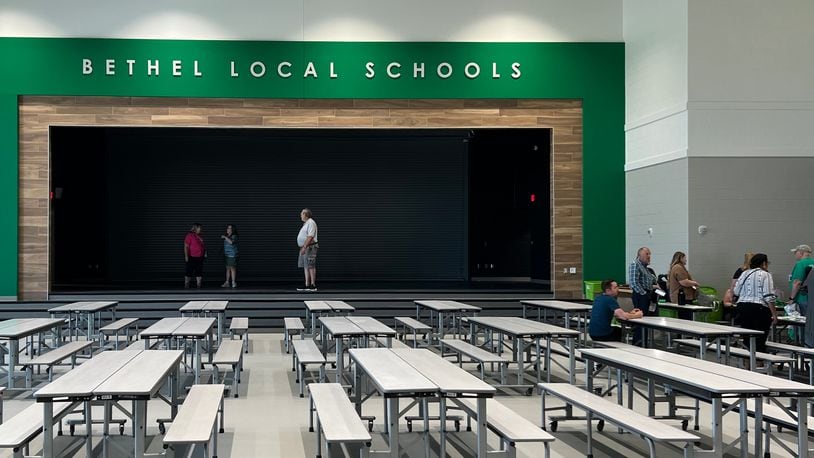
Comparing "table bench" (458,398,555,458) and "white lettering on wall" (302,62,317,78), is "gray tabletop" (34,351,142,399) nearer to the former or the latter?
"table bench" (458,398,555,458)

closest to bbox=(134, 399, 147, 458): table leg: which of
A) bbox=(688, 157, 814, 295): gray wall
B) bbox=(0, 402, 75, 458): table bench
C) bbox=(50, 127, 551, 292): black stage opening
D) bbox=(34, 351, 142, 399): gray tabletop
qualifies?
bbox=(34, 351, 142, 399): gray tabletop

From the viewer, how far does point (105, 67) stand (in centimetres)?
1552

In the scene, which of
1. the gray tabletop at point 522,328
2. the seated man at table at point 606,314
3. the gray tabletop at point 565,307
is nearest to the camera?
the gray tabletop at point 522,328

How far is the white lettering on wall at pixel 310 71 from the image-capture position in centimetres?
1584

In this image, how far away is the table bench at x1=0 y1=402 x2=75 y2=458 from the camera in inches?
195

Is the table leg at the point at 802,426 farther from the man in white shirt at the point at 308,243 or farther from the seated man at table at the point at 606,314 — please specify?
the man in white shirt at the point at 308,243

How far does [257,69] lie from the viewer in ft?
51.9

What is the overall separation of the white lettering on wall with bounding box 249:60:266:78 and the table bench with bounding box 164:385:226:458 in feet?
32.7

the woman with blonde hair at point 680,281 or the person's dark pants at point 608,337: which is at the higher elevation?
the woman with blonde hair at point 680,281

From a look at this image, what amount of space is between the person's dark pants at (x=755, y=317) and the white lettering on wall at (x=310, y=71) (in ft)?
28.4

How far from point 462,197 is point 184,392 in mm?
11600

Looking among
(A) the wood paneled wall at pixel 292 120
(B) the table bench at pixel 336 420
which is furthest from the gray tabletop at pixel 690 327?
(A) the wood paneled wall at pixel 292 120

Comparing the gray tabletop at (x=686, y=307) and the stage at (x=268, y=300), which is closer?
the gray tabletop at (x=686, y=307)

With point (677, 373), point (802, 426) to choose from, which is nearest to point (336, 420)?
point (677, 373)
